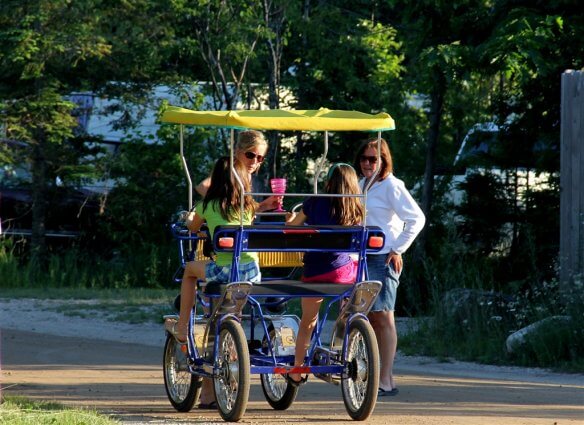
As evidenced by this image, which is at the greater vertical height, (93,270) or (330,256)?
(330,256)

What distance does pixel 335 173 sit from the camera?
8344 mm

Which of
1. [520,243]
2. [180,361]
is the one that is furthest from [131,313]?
[180,361]

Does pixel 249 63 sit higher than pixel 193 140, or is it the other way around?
pixel 249 63

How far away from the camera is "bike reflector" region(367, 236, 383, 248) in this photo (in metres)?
8.09

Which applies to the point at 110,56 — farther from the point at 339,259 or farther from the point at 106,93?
the point at 339,259

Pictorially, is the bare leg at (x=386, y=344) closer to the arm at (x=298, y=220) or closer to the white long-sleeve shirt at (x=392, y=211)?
the white long-sleeve shirt at (x=392, y=211)

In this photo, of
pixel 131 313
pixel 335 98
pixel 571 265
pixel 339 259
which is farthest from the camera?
pixel 335 98

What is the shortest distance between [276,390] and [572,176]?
455 cm

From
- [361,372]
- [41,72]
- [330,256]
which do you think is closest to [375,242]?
[330,256]

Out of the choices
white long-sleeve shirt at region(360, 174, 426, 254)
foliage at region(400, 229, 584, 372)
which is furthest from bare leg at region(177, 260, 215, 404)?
foliage at region(400, 229, 584, 372)

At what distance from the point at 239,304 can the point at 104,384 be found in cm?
221

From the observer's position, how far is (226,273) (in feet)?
26.3

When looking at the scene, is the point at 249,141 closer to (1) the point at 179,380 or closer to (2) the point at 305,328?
(2) the point at 305,328

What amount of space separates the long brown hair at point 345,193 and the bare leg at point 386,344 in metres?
0.92
